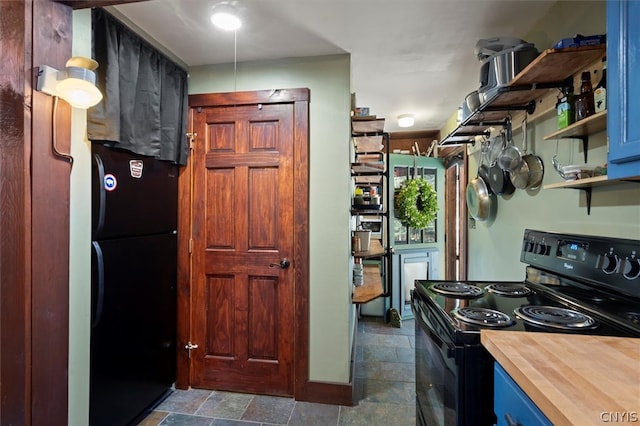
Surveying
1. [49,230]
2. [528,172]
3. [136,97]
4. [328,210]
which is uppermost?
[136,97]

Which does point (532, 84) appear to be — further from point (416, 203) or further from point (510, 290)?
point (416, 203)

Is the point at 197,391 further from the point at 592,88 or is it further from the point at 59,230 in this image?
the point at 592,88

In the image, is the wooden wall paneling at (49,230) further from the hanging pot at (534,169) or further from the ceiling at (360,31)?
the hanging pot at (534,169)

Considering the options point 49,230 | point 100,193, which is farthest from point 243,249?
point 49,230

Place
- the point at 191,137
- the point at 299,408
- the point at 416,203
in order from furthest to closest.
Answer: the point at 416,203 < the point at 191,137 < the point at 299,408

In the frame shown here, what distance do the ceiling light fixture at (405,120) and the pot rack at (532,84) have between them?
1.26 m

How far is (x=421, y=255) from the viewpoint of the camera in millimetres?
3805

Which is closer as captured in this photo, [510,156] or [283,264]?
[510,156]

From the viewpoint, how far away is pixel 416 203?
12.0 feet

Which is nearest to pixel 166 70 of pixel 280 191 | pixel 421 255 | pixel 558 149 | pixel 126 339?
pixel 280 191

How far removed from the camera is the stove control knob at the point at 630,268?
109 centimetres

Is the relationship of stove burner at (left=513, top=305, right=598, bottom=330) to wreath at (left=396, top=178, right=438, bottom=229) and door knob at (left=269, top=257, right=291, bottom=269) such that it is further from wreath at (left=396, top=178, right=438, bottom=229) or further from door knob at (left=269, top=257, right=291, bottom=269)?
wreath at (left=396, top=178, right=438, bottom=229)

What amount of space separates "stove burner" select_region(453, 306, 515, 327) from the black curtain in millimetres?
1833

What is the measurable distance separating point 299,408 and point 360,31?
96.3 inches
